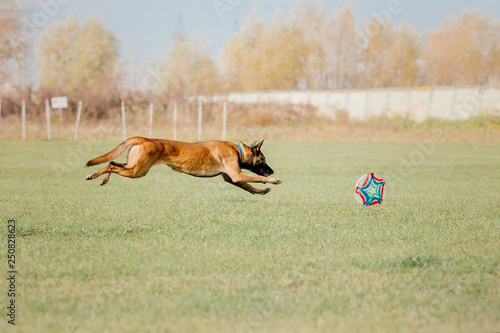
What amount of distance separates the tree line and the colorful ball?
45.1 m

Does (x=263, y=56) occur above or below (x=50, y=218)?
above

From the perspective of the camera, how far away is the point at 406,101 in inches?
1594

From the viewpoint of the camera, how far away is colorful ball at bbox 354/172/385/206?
304 inches

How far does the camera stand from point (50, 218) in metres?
6.76

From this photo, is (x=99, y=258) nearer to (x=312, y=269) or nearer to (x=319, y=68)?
(x=312, y=269)

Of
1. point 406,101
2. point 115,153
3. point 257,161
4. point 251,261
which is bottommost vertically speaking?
point 251,261

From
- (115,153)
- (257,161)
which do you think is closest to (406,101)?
(257,161)

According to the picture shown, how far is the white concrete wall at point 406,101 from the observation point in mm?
37688

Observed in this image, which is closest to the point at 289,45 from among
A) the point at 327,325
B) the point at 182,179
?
the point at 182,179

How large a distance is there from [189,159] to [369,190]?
8.98ft

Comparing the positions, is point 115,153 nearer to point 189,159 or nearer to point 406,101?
point 189,159

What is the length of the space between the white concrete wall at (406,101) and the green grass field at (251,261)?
96.1ft

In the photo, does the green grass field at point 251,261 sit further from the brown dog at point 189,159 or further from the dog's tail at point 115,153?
the dog's tail at point 115,153

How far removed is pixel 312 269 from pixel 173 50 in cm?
6247
